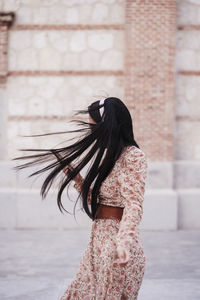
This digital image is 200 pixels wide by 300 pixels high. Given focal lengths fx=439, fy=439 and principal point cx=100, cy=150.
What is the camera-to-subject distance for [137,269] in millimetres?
2732

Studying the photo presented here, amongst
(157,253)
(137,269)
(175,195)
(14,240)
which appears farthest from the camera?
(175,195)

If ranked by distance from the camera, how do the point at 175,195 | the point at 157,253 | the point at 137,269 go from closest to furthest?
the point at 137,269 → the point at 157,253 → the point at 175,195

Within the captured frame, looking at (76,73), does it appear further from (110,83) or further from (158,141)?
(158,141)

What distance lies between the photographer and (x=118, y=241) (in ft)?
8.21

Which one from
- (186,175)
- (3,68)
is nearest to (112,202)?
(186,175)

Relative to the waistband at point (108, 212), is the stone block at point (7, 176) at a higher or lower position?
lower

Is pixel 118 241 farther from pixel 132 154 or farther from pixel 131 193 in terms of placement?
pixel 132 154

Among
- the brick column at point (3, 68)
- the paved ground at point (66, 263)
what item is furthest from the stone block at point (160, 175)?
the brick column at point (3, 68)

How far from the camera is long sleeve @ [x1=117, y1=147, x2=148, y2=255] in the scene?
2514 millimetres

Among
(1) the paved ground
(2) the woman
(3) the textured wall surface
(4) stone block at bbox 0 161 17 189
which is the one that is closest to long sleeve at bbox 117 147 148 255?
(2) the woman

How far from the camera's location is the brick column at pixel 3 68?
8.20 m

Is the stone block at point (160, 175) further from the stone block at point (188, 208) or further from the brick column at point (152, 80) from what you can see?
the stone block at point (188, 208)

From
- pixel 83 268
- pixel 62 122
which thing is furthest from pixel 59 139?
pixel 83 268

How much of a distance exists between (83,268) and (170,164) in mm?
5618
